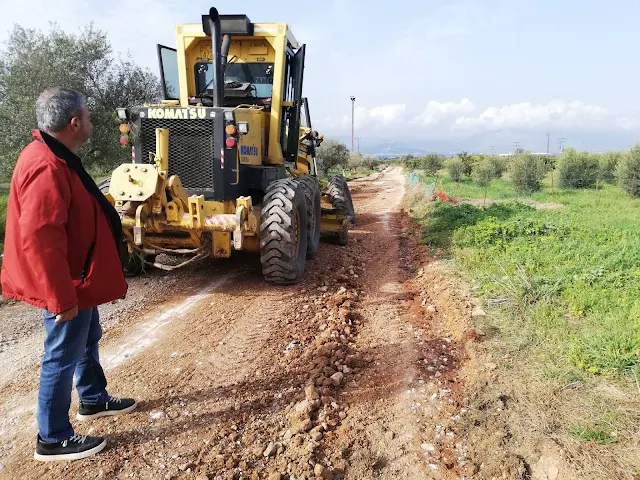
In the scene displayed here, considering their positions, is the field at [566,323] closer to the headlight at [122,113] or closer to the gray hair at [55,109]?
the gray hair at [55,109]

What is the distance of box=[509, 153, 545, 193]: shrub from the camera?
25.1 metres

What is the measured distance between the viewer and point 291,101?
7.20m

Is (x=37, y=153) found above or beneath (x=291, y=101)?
beneath

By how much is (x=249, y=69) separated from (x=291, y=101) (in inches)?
30.9

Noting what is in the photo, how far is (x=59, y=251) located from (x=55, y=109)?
754 mm

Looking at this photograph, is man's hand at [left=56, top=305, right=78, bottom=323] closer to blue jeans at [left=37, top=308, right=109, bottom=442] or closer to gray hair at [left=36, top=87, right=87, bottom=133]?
blue jeans at [left=37, top=308, right=109, bottom=442]

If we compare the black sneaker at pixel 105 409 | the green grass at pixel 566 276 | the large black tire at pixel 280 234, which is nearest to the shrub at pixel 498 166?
the green grass at pixel 566 276

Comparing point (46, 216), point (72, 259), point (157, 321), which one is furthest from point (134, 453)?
point (157, 321)

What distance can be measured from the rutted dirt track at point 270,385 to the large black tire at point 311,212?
1.09 meters

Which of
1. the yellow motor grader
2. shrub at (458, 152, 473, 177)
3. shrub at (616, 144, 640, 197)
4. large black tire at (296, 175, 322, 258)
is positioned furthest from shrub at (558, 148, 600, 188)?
the yellow motor grader

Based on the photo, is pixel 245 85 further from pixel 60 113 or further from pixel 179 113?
pixel 60 113

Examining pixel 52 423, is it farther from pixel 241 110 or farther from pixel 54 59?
pixel 54 59

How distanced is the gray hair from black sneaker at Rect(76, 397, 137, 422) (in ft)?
5.77

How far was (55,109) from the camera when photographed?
2438mm
